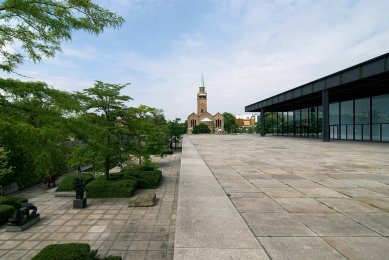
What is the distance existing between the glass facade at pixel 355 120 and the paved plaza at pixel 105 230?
2971cm

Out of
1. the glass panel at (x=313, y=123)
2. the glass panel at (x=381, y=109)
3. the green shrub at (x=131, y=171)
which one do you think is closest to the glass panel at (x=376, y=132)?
the glass panel at (x=381, y=109)

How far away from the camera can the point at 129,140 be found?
1428 cm

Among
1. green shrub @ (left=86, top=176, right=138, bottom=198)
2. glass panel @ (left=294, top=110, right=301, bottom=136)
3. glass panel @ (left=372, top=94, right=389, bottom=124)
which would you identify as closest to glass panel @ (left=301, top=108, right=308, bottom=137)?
glass panel @ (left=294, top=110, right=301, bottom=136)

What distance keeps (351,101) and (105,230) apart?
1484 inches

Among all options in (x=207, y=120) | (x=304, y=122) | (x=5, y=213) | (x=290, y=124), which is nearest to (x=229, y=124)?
(x=207, y=120)

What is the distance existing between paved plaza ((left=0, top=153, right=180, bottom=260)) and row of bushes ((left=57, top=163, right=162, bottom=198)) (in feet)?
1.92

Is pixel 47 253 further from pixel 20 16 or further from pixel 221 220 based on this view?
pixel 20 16

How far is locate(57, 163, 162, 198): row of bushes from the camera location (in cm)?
1197

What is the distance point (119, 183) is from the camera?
40.2 feet

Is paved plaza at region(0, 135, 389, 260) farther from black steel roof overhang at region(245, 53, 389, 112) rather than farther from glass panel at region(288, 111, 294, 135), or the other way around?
glass panel at region(288, 111, 294, 135)

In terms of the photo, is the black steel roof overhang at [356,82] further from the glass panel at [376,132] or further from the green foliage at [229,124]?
the green foliage at [229,124]

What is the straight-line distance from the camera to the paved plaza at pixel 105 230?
6.39 m

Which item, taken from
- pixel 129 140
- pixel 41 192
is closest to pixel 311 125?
pixel 129 140

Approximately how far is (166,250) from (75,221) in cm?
422
